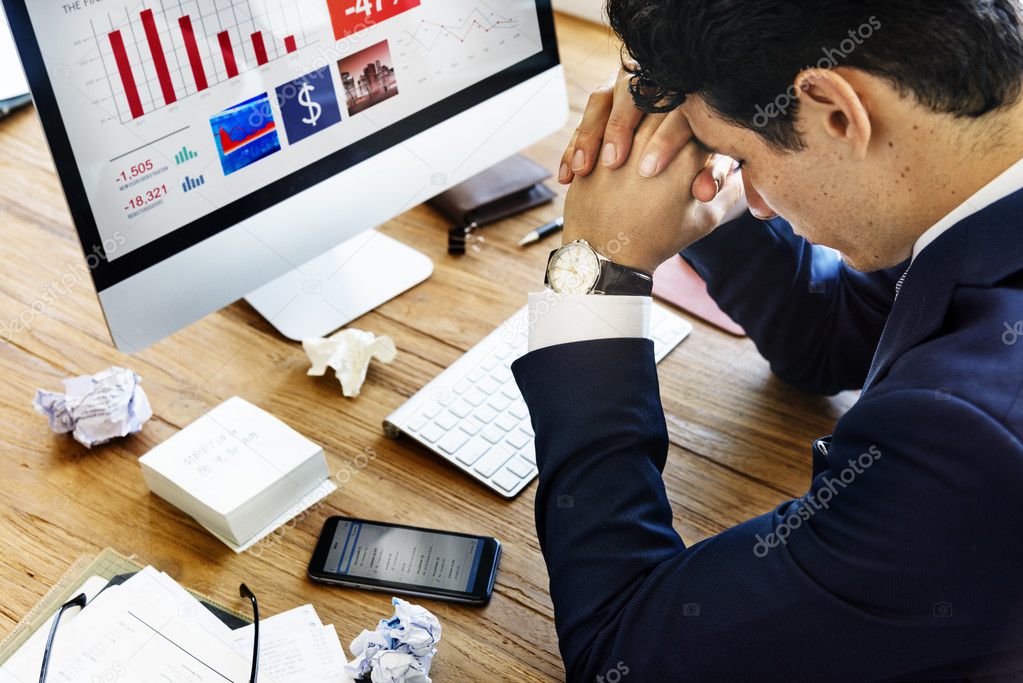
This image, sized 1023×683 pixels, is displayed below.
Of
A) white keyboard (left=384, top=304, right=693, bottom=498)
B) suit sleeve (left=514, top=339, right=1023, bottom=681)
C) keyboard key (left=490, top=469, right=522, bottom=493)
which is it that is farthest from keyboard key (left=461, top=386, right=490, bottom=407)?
suit sleeve (left=514, top=339, right=1023, bottom=681)

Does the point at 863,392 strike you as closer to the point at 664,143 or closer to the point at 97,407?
the point at 664,143

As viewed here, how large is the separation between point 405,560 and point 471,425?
0.62ft

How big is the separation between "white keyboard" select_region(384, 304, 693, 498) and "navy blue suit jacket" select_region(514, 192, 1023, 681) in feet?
0.51

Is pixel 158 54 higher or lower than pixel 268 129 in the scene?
higher

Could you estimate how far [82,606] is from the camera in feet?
2.97

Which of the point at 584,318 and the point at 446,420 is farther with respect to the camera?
the point at 446,420

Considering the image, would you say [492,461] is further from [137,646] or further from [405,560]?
[137,646]

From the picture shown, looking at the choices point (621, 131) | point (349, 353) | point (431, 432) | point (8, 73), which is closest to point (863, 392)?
point (621, 131)

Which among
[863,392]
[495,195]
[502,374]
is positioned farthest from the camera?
[495,195]

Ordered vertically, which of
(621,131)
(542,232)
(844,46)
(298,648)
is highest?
(844,46)

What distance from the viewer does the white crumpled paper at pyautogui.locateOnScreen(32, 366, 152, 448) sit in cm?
108

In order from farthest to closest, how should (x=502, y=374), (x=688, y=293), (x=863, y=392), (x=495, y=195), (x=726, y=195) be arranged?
(x=495, y=195) < (x=688, y=293) < (x=502, y=374) < (x=726, y=195) < (x=863, y=392)

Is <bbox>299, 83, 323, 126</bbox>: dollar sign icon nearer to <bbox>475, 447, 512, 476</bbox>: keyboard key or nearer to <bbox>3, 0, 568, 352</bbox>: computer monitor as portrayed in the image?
<bbox>3, 0, 568, 352</bbox>: computer monitor

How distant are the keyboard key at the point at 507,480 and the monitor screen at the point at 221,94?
0.40m
